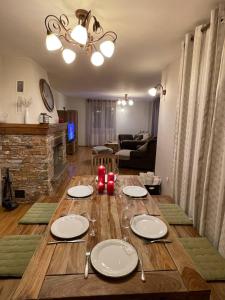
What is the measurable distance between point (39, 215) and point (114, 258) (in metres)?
1.42

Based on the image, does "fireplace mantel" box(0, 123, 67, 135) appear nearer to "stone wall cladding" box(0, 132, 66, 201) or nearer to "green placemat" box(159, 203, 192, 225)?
"stone wall cladding" box(0, 132, 66, 201)

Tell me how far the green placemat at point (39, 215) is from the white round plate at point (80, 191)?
1.89 ft

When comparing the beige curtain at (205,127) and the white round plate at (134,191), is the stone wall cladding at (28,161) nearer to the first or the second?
the white round plate at (134,191)

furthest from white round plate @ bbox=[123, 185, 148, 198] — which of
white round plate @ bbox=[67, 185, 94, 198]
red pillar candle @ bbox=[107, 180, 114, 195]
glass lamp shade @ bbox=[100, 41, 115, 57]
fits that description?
glass lamp shade @ bbox=[100, 41, 115, 57]

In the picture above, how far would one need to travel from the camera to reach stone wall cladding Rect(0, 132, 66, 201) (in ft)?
9.65

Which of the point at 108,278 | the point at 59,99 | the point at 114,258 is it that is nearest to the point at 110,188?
the point at 114,258

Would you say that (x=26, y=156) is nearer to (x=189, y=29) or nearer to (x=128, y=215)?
(x=128, y=215)

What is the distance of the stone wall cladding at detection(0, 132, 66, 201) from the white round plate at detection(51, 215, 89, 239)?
2.00 metres

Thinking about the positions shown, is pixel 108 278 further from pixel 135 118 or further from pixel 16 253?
pixel 135 118

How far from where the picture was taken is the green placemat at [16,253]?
1.33 metres

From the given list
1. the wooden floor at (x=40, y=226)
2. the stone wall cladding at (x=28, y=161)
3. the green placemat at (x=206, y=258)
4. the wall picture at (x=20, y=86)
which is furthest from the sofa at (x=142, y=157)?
the green placemat at (x=206, y=258)

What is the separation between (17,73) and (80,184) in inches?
90.5

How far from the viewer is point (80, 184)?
190cm

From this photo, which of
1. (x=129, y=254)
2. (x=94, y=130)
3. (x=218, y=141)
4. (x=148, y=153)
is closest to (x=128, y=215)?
(x=129, y=254)
